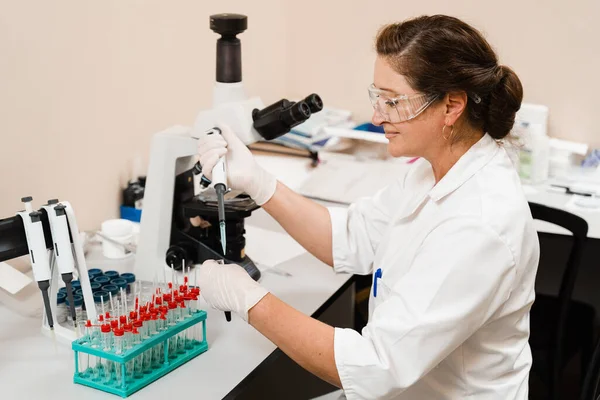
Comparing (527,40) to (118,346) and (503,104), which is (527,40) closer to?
(503,104)

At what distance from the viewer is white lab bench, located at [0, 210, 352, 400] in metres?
1.29

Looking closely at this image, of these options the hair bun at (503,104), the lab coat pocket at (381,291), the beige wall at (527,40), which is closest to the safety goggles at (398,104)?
the hair bun at (503,104)

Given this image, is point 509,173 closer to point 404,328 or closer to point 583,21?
point 404,328

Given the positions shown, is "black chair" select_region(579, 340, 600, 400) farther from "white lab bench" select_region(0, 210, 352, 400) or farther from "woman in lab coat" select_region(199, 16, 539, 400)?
"white lab bench" select_region(0, 210, 352, 400)

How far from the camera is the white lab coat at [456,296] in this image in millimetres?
1223

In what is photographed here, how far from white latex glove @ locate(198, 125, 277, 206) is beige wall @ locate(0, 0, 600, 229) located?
0.52 meters

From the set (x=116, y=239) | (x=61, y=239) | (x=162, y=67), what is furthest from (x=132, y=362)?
(x=162, y=67)

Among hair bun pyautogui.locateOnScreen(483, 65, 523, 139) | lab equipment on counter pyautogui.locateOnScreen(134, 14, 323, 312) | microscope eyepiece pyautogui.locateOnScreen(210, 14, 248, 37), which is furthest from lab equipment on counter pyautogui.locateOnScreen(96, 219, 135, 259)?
hair bun pyautogui.locateOnScreen(483, 65, 523, 139)

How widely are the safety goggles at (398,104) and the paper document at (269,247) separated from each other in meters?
0.63

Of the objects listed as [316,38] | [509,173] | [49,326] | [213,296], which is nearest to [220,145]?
[213,296]

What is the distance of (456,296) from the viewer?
1221mm

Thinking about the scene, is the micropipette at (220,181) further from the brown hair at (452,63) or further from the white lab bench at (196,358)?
the brown hair at (452,63)

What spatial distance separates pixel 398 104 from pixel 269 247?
0.75m

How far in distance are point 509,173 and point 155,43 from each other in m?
1.28
